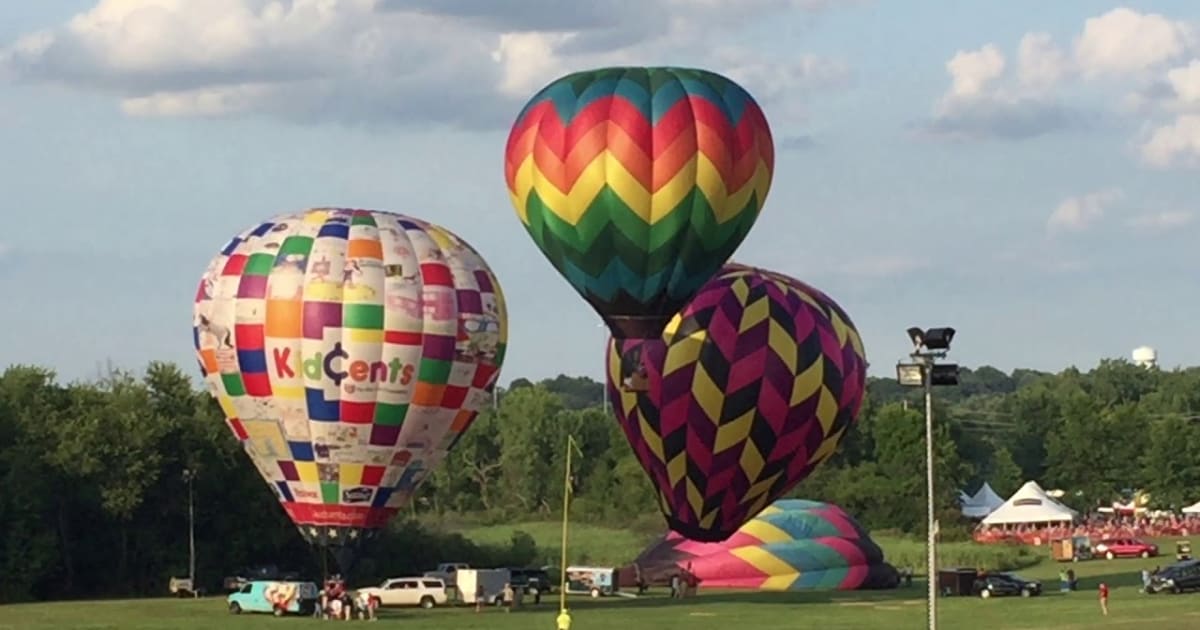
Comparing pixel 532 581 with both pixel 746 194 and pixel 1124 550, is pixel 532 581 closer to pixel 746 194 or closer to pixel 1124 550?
pixel 746 194

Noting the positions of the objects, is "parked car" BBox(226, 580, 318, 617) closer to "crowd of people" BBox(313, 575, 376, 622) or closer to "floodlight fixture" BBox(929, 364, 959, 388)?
"crowd of people" BBox(313, 575, 376, 622)

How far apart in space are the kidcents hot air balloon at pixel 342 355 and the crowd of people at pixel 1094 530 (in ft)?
135

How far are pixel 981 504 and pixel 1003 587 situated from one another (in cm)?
5271

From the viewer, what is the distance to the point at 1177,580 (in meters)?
56.2

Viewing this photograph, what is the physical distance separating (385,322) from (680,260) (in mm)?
7238

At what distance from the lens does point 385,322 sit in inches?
1865

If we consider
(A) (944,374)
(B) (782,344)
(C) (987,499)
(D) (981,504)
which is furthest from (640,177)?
(C) (987,499)

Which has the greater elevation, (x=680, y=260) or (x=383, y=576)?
(x=680, y=260)

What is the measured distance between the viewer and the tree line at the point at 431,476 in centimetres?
6881

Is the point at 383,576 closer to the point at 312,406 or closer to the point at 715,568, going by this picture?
the point at 715,568

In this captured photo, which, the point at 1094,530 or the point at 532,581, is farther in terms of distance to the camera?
the point at 1094,530

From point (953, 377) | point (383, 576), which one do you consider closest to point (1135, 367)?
point (383, 576)

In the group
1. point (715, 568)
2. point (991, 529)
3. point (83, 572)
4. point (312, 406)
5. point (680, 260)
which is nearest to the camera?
point (680, 260)

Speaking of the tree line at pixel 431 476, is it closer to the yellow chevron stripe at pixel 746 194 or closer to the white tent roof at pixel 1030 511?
the white tent roof at pixel 1030 511
